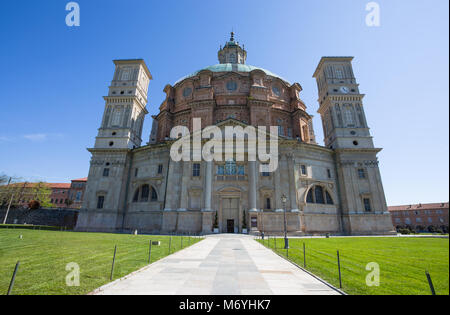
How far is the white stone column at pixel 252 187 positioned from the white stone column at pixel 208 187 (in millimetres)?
5391

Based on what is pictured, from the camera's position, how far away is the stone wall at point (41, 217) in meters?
49.1

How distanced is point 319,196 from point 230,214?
14.7m

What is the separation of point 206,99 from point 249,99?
7.39 m

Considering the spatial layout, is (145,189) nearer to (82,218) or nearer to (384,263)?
(82,218)

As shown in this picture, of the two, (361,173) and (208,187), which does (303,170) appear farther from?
(208,187)

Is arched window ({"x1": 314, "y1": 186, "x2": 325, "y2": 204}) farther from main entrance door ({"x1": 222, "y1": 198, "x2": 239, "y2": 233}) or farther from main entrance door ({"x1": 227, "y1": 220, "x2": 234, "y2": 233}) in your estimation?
main entrance door ({"x1": 227, "y1": 220, "x2": 234, "y2": 233})

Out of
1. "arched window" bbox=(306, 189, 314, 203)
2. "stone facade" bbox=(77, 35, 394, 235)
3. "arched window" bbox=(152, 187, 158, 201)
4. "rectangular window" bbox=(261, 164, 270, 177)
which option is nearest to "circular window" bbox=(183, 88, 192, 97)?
"stone facade" bbox=(77, 35, 394, 235)

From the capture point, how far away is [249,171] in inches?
1193

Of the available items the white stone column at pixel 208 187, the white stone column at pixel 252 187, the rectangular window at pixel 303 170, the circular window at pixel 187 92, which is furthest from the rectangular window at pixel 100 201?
the rectangular window at pixel 303 170

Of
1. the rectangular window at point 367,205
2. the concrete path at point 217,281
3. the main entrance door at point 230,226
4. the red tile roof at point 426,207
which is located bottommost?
the concrete path at point 217,281

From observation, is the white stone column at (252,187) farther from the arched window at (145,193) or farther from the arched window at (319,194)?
the arched window at (145,193)

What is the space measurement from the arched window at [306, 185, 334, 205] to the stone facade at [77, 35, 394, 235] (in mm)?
155

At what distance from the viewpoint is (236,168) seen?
31.0 metres
